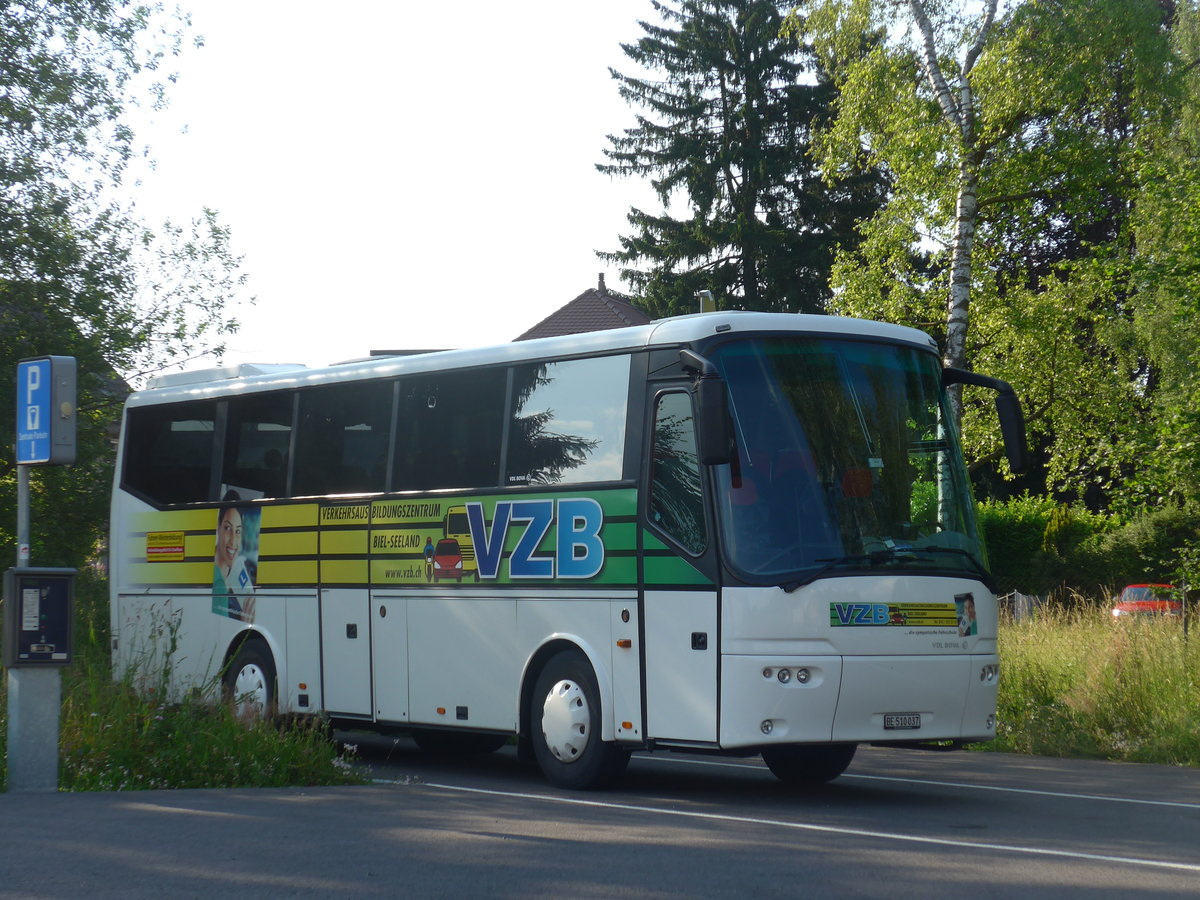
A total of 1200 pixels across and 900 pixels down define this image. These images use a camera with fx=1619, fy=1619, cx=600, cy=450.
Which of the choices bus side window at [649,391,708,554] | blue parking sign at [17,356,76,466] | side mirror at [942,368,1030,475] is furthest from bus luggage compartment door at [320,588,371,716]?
side mirror at [942,368,1030,475]

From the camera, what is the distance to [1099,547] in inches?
1479

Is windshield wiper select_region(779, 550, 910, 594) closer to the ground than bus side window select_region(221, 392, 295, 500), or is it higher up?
closer to the ground

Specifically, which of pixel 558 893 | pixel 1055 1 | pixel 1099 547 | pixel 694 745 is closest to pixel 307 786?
pixel 694 745

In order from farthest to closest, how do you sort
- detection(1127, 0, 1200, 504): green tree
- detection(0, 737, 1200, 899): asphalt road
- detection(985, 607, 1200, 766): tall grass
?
detection(1127, 0, 1200, 504): green tree, detection(985, 607, 1200, 766): tall grass, detection(0, 737, 1200, 899): asphalt road

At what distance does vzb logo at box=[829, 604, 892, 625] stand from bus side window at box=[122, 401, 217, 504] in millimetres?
7439

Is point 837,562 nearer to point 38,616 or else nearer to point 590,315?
point 38,616

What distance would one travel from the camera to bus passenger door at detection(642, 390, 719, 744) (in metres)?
10.9

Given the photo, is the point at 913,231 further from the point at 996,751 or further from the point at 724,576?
the point at 724,576

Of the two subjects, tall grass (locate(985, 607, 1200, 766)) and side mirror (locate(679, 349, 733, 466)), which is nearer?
side mirror (locate(679, 349, 733, 466))

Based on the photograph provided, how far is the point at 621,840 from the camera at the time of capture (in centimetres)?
894

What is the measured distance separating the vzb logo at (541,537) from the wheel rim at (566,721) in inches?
34.1

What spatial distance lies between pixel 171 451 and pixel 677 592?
7313 millimetres

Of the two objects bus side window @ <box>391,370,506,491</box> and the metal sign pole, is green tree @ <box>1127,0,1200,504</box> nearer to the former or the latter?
bus side window @ <box>391,370,506,491</box>

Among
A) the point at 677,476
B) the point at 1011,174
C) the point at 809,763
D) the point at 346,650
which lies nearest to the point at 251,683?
the point at 346,650
